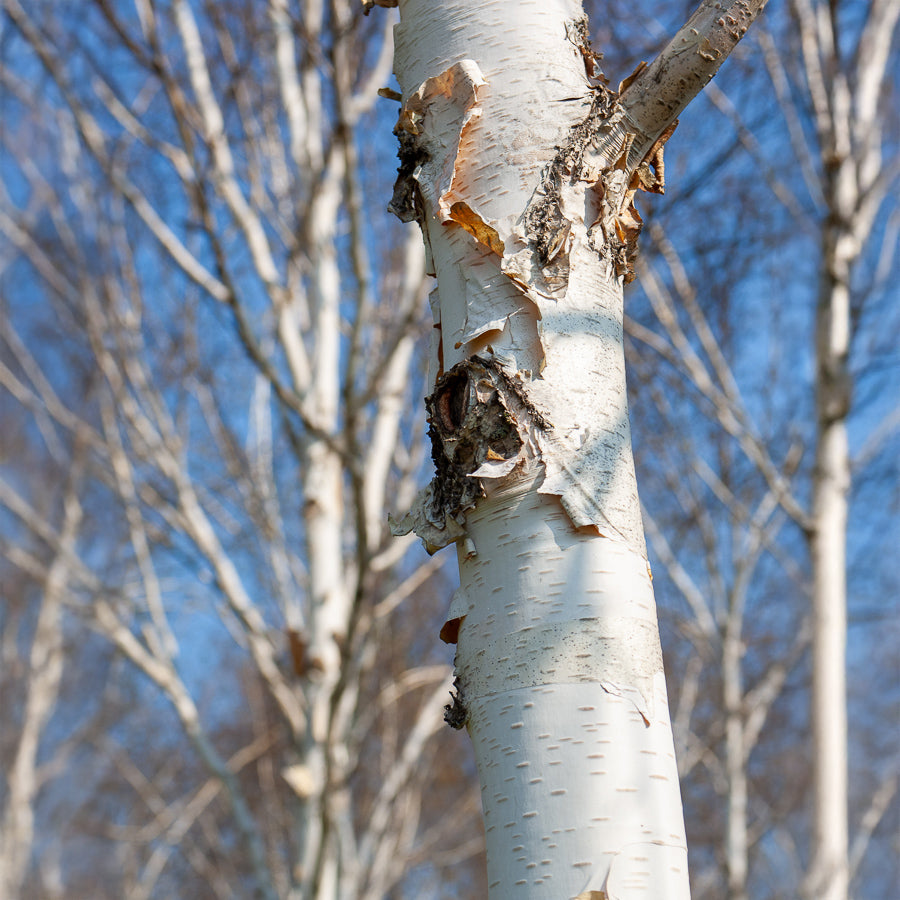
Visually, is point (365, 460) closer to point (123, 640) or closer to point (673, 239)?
point (123, 640)

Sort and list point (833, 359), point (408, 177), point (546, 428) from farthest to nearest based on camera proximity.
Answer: point (833, 359)
point (408, 177)
point (546, 428)

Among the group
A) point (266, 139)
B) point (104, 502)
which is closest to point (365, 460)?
point (266, 139)

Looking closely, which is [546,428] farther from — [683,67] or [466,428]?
[683,67]

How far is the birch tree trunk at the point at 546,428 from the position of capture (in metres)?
0.76

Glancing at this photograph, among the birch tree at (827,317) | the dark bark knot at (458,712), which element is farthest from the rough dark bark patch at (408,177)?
the birch tree at (827,317)

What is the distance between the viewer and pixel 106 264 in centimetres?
318

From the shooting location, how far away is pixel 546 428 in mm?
856

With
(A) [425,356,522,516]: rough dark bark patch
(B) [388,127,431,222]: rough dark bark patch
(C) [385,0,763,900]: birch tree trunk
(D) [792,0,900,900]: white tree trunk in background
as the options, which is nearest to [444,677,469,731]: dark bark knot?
(C) [385,0,763,900]: birch tree trunk

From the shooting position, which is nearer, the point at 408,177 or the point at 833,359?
the point at 408,177

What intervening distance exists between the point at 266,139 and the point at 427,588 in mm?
3966

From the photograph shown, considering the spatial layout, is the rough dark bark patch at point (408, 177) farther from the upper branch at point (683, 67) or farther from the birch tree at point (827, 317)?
the birch tree at point (827, 317)

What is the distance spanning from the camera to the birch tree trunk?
0.76m

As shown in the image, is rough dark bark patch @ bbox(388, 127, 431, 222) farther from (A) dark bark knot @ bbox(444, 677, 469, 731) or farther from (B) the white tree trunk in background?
(B) the white tree trunk in background

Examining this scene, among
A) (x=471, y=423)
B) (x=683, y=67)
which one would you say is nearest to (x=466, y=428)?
(x=471, y=423)
